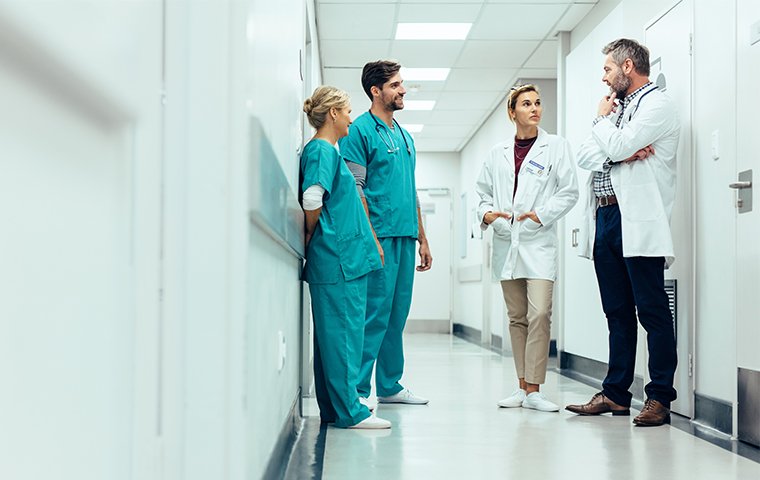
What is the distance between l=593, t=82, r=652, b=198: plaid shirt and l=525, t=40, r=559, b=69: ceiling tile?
9.50ft

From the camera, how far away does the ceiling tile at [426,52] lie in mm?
6250

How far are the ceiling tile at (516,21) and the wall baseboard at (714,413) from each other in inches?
118

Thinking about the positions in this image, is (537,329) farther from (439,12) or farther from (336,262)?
(439,12)

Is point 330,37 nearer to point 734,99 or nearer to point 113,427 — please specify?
point 734,99

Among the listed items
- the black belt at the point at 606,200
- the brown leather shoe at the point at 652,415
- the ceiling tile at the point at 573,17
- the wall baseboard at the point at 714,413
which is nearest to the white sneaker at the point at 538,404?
the brown leather shoe at the point at 652,415

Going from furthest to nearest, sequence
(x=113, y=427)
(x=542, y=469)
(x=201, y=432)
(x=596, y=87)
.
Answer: (x=596, y=87) < (x=542, y=469) < (x=201, y=432) < (x=113, y=427)

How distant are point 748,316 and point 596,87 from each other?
7.71 feet

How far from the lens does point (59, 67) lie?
25.8 inches

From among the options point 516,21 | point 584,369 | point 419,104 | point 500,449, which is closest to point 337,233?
point 500,449

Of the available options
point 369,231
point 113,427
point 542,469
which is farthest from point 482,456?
point 113,427

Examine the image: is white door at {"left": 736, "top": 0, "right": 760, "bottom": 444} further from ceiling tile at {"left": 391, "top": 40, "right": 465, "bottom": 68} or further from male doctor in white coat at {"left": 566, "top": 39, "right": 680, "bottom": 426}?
ceiling tile at {"left": 391, "top": 40, "right": 465, "bottom": 68}

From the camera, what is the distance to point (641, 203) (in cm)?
316

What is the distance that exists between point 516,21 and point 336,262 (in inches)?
135

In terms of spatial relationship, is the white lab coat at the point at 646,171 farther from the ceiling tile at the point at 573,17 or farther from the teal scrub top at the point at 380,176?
the ceiling tile at the point at 573,17
